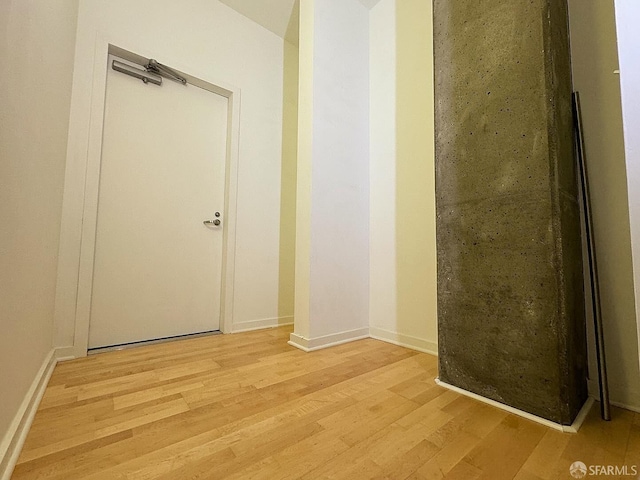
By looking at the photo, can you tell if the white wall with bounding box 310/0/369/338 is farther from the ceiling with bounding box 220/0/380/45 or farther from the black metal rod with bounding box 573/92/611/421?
the black metal rod with bounding box 573/92/611/421

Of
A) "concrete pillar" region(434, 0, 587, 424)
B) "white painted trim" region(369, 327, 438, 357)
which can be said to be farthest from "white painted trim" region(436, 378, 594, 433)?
"white painted trim" region(369, 327, 438, 357)

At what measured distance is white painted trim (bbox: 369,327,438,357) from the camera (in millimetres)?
1872

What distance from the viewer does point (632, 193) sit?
1101 millimetres

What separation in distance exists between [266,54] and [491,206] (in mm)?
2609

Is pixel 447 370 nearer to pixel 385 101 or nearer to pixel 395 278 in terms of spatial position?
pixel 395 278

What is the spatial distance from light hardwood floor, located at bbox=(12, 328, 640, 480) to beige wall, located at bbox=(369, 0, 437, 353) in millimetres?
564

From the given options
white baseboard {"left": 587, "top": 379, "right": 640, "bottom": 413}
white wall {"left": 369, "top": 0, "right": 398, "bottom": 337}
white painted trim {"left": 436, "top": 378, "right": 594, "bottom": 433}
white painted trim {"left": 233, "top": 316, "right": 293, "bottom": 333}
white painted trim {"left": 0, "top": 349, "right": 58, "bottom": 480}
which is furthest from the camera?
white painted trim {"left": 233, "top": 316, "right": 293, "bottom": 333}

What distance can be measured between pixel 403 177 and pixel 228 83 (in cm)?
175

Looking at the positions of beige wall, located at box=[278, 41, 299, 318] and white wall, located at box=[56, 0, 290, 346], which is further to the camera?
beige wall, located at box=[278, 41, 299, 318]

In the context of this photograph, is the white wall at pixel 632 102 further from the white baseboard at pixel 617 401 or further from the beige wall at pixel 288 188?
the beige wall at pixel 288 188

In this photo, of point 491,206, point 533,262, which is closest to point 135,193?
point 491,206

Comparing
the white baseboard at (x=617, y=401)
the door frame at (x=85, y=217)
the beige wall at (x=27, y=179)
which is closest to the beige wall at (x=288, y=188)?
the door frame at (x=85, y=217)

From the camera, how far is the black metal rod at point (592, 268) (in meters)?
1.11

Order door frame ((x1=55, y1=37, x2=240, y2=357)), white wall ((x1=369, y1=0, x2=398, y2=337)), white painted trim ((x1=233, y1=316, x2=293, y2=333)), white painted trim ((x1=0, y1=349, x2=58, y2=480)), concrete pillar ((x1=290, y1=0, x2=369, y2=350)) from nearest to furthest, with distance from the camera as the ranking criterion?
white painted trim ((x1=0, y1=349, x2=58, y2=480)), door frame ((x1=55, y1=37, x2=240, y2=357)), concrete pillar ((x1=290, y1=0, x2=369, y2=350)), white wall ((x1=369, y1=0, x2=398, y2=337)), white painted trim ((x1=233, y1=316, x2=293, y2=333))
